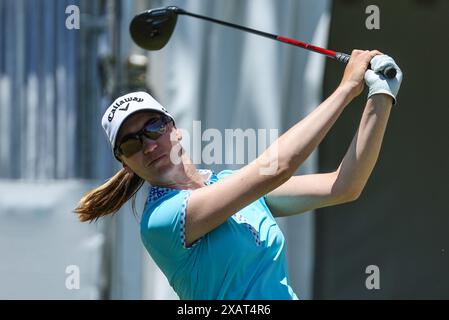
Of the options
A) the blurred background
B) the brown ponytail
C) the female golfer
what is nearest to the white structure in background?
the blurred background

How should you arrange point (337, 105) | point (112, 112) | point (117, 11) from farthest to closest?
point (117, 11), point (112, 112), point (337, 105)

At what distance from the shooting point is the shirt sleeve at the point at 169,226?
9.24 feet

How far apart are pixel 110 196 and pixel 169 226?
40 cm

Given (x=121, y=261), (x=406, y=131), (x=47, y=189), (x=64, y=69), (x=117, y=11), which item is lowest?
(x=121, y=261)

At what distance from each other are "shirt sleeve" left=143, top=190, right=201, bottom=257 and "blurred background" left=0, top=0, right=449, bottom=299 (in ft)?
7.28

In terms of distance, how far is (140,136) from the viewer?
2.92m

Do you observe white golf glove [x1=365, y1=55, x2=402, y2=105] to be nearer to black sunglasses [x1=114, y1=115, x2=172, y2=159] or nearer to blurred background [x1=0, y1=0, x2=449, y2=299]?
black sunglasses [x1=114, y1=115, x2=172, y2=159]

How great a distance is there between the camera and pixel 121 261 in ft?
17.0

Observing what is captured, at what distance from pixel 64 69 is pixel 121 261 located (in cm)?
115

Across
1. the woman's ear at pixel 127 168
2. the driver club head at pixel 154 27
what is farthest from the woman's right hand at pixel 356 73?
the driver club head at pixel 154 27

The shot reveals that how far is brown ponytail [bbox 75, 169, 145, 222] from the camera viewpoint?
3.13 meters

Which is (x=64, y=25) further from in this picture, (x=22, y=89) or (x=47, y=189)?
(x=47, y=189)

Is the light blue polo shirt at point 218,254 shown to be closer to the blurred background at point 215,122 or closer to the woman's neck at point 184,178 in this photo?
the woman's neck at point 184,178

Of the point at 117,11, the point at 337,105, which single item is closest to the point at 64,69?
the point at 117,11
